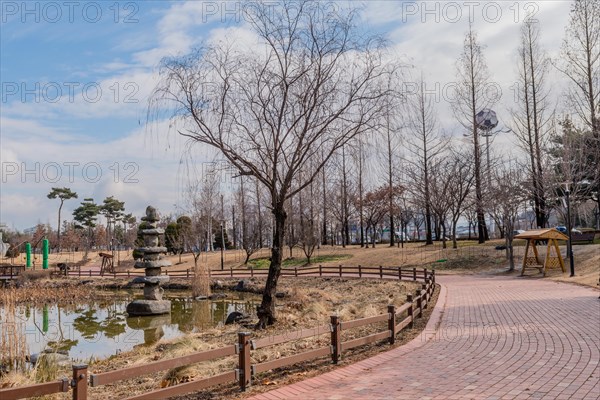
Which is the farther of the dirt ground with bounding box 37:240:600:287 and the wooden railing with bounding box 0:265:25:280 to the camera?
the wooden railing with bounding box 0:265:25:280

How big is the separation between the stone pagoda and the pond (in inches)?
18.7

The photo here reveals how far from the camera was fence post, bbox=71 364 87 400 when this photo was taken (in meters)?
5.46

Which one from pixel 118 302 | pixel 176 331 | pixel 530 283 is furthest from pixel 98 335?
pixel 530 283

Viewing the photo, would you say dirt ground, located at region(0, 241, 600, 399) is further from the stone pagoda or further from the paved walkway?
the stone pagoda

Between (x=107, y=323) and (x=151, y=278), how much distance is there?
10.3ft

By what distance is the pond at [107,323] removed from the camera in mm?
15531

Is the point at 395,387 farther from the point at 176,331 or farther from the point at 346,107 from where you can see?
the point at 176,331

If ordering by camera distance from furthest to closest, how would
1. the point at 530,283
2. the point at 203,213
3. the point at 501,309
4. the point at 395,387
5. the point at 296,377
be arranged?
the point at 203,213
the point at 530,283
the point at 501,309
the point at 296,377
the point at 395,387

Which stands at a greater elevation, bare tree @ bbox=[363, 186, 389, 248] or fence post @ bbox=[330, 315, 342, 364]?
bare tree @ bbox=[363, 186, 389, 248]

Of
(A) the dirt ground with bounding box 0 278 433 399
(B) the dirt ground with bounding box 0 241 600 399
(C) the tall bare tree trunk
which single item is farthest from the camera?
(C) the tall bare tree trunk

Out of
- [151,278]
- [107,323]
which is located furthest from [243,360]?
[151,278]

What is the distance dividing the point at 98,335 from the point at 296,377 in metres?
11.9

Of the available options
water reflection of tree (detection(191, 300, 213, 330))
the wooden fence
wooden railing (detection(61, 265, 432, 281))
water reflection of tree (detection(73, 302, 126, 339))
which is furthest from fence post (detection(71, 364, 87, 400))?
wooden railing (detection(61, 265, 432, 281))

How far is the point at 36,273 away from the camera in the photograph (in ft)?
137
